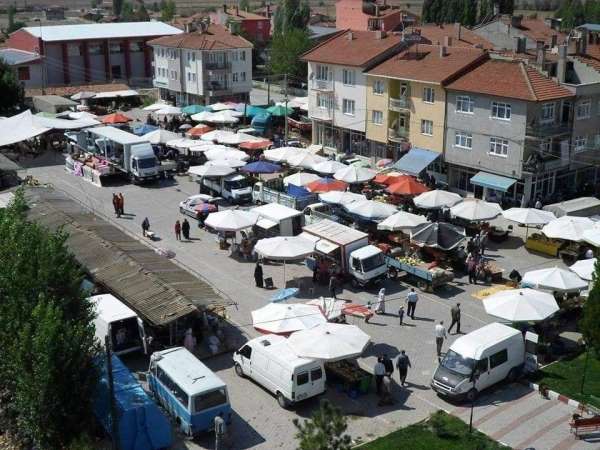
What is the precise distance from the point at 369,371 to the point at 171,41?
186 feet

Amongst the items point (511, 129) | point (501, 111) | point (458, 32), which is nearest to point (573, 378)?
point (511, 129)

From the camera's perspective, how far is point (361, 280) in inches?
1182

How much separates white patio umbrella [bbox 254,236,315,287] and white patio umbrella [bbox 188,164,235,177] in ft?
38.5

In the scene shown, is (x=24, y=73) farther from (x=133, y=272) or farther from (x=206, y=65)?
(x=133, y=272)

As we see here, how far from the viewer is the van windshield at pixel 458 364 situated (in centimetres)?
2189

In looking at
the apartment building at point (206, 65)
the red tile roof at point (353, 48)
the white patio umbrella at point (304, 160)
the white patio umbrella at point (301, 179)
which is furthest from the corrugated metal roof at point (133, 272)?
the apartment building at point (206, 65)

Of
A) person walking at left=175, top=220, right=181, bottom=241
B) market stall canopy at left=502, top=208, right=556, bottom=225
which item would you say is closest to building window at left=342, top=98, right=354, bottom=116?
market stall canopy at left=502, top=208, right=556, bottom=225

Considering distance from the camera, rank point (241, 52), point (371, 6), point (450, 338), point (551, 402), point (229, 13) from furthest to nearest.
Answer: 1. point (229, 13)
2. point (371, 6)
3. point (241, 52)
4. point (450, 338)
5. point (551, 402)

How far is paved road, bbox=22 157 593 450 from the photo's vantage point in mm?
20781

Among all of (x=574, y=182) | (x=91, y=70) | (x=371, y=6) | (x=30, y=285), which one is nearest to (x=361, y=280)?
(x=30, y=285)

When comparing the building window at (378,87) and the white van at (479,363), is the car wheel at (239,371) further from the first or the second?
the building window at (378,87)

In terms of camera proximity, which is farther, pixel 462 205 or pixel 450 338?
pixel 462 205

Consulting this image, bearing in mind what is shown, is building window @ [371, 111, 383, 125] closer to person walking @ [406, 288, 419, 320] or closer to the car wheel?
person walking @ [406, 288, 419, 320]

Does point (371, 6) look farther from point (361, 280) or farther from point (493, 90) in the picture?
point (361, 280)
